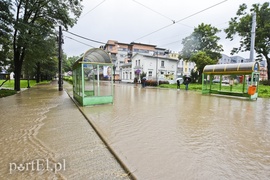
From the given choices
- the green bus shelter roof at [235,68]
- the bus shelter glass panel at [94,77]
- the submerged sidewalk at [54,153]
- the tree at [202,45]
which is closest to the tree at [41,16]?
the bus shelter glass panel at [94,77]

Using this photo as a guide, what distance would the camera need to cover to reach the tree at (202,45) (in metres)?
30.9

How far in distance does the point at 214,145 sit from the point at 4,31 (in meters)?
14.2

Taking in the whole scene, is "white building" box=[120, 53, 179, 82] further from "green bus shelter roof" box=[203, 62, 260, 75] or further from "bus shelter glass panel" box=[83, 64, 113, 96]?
"bus shelter glass panel" box=[83, 64, 113, 96]

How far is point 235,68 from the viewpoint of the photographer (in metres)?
12.9

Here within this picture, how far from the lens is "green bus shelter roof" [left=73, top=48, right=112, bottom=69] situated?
27.9 ft

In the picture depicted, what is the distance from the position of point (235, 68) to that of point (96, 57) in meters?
10.7

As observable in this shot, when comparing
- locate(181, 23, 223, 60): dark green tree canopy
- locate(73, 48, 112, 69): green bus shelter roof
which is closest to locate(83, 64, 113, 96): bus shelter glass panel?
locate(73, 48, 112, 69): green bus shelter roof

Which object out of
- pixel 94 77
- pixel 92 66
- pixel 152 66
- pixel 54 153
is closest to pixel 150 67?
pixel 152 66

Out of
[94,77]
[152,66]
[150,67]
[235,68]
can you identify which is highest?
[152,66]

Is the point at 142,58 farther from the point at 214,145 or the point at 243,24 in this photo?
the point at 214,145

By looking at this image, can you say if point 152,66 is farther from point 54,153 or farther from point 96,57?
point 54,153

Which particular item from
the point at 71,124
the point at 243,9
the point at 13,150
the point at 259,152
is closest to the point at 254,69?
the point at 259,152

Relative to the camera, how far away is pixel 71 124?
219 inches

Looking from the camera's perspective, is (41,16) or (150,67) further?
(150,67)
